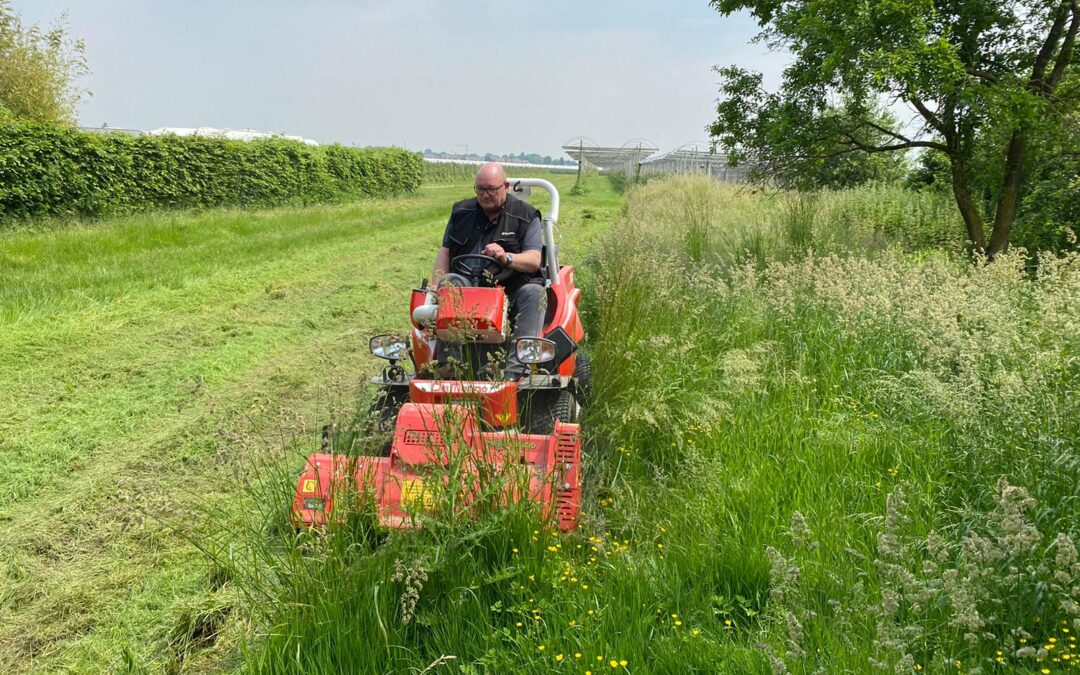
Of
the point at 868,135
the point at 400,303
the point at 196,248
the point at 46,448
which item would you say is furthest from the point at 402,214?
the point at 46,448

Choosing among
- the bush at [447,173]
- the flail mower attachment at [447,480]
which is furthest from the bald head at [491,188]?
the bush at [447,173]

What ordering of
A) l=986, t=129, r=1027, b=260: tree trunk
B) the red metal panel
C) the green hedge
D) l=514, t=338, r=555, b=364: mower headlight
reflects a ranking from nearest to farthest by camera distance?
the red metal panel
l=514, t=338, r=555, b=364: mower headlight
l=986, t=129, r=1027, b=260: tree trunk
the green hedge

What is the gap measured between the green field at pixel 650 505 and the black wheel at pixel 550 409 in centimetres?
23

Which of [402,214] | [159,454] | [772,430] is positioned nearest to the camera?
[772,430]

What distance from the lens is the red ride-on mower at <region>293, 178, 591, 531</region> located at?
2701 mm

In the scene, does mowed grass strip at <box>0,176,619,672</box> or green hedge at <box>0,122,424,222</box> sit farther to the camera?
green hedge at <box>0,122,424,222</box>

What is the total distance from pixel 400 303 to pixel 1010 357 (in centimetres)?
649

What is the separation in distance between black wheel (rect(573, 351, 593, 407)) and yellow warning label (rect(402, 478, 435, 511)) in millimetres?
1980

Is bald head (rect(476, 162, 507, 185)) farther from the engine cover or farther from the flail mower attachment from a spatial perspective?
the flail mower attachment

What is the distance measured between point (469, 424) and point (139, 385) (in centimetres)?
376

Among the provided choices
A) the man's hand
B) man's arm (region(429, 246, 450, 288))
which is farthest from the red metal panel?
man's arm (region(429, 246, 450, 288))

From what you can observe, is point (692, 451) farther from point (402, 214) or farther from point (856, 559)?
point (402, 214)

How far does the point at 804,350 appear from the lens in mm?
5051

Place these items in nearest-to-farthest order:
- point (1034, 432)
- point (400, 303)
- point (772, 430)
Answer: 1. point (1034, 432)
2. point (772, 430)
3. point (400, 303)
